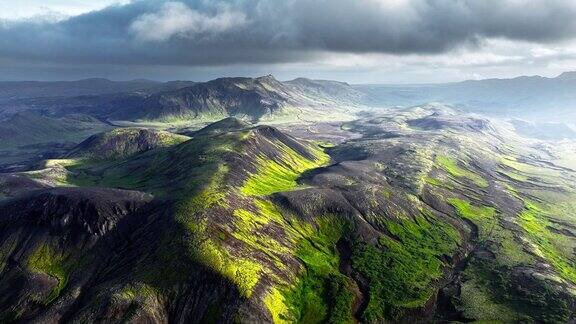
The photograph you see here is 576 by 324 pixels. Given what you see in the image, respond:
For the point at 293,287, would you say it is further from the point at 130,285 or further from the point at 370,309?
the point at 130,285

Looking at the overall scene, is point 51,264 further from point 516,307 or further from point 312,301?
point 516,307

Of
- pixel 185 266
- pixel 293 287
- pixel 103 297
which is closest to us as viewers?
pixel 103 297

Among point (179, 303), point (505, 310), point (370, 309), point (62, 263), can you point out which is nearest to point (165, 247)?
point (179, 303)

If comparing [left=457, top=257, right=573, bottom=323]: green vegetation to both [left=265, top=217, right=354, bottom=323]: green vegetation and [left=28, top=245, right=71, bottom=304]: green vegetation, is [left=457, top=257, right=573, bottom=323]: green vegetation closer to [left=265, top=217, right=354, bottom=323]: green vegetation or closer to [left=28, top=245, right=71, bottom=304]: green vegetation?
[left=265, top=217, right=354, bottom=323]: green vegetation

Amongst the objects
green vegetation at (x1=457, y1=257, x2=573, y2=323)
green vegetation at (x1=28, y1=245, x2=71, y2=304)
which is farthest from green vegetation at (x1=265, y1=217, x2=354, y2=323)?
green vegetation at (x1=28, y1=245, x2=71, y2=304)

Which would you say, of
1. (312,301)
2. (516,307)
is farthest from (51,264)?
(516,307)

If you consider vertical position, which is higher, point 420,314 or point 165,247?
point 165,247

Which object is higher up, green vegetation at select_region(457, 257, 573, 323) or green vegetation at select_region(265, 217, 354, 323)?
green vegetation at select_region(265, 217, 354, 323)

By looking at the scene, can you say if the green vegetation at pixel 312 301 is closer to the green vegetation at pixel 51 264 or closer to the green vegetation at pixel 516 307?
the green vegetation at pixel 516 307
